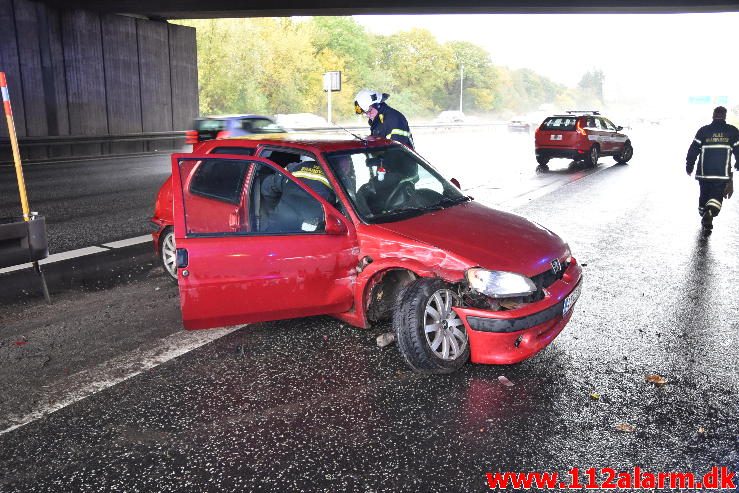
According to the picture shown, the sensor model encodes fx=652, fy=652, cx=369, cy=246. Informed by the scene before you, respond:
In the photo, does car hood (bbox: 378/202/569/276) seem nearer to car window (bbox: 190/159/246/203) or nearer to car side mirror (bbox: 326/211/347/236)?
car side mirror (bbox: 326/211/347/236)

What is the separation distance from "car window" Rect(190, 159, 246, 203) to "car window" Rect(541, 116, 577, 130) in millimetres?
15793

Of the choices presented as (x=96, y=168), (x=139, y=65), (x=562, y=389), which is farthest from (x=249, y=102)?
(x=562, y=389)

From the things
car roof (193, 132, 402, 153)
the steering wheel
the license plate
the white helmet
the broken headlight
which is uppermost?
the white helmet

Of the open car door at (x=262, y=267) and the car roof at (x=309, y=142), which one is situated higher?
the car roof at (x=309, y=142)

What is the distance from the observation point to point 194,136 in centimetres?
1570

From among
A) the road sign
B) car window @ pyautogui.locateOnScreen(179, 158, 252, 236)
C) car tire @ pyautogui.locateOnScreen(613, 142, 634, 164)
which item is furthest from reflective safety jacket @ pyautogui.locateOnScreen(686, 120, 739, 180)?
the road sign

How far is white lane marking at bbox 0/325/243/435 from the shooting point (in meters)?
3.74

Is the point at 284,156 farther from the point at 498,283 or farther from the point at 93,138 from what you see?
the point at 93,138

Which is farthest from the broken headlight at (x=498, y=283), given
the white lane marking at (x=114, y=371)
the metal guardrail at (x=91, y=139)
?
the metal guardrail at (x=91, y=139)

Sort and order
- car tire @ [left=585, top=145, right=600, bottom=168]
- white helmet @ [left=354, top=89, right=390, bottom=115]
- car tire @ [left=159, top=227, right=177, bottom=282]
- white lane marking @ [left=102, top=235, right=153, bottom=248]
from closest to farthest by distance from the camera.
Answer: car tire @ [left=159, top=227, right=177, bottom=282]
white lane marking @ [left=102, top=235, right=153, bottom=248]
white helmet @ [left=354, top=89, right=390, bottom=115]
car tire @ [left=585, top=145, right=600, bottom=168]

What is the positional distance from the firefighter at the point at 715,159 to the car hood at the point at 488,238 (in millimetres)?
5315

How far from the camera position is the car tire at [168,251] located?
636 centimetres

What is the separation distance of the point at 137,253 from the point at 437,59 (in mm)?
92860

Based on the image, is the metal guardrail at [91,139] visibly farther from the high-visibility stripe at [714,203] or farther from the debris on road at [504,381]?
the debris on road at [504,381]
